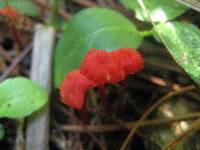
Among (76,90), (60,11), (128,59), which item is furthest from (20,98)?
(60,11)

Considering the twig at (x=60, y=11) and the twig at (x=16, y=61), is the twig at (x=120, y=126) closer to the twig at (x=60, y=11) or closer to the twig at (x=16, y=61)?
the twig at (x=16, y=61)

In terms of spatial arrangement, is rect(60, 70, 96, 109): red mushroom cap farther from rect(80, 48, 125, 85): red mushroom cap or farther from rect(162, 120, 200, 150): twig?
rect(162, 120, 200, 150): twig

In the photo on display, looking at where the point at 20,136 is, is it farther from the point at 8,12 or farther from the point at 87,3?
the point at 87,3

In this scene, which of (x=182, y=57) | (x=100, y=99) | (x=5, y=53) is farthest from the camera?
(x=5, y=53)

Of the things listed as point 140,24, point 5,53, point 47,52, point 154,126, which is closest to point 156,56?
point 140,24

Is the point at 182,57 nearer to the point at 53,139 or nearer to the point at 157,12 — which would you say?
the point at 157,12

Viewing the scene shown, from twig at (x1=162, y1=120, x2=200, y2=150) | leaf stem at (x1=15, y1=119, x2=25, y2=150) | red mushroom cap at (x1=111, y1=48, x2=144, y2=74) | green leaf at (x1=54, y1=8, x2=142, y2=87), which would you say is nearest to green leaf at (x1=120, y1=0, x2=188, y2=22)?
green leaf at (x1=54, y1=8, x2=142, y2=87)
